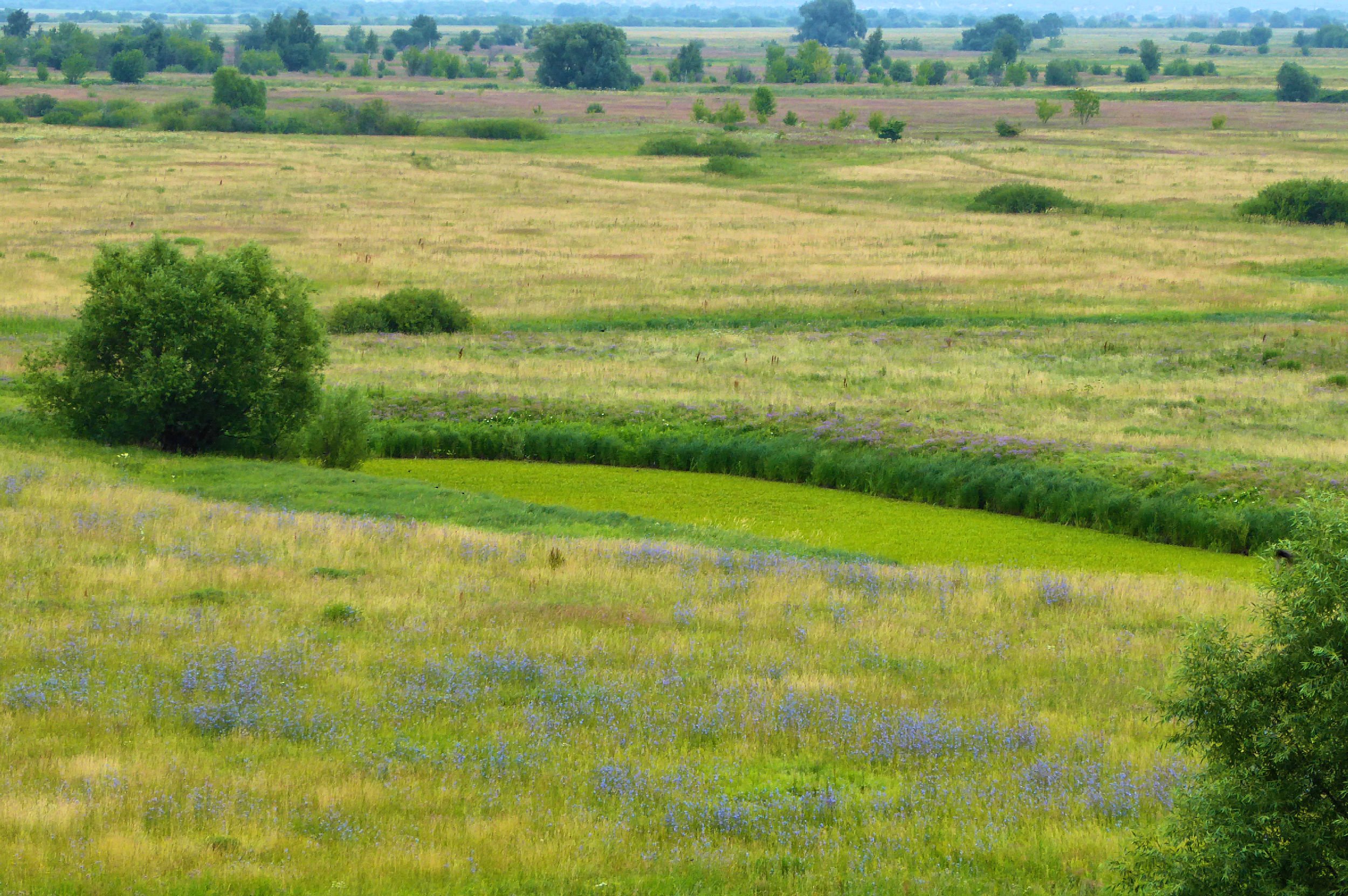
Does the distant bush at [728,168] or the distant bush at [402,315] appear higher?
the distant bush at [728,168]

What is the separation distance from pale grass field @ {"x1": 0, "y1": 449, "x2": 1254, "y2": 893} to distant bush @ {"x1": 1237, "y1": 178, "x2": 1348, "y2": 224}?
60617mm

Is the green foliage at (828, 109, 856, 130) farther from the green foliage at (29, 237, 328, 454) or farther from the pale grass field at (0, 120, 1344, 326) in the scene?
the green foliage at (29, 237, 328, 454)

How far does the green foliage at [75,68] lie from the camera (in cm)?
17275

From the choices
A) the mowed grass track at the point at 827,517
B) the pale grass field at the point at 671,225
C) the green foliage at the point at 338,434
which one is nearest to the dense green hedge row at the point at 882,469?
the mowed grass track at the point at 827,517

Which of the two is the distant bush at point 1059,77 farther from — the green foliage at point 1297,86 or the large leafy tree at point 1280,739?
the large leafy tree at point 1280,739

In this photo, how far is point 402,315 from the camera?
42.7 meters

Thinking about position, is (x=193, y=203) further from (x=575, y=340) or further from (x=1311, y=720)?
(x=1311, y=720)

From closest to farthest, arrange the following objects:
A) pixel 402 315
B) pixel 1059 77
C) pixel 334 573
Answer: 1. pixel 334 573
2. pixel 402 315
3. pixel 1059 77

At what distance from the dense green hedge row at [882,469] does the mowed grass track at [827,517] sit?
383mm

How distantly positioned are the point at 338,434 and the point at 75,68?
173 metres

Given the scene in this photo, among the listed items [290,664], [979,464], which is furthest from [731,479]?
[290,664]

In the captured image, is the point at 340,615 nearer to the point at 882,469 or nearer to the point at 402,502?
the point at 402,502

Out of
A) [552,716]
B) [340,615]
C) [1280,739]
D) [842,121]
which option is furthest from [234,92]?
[1280,739]

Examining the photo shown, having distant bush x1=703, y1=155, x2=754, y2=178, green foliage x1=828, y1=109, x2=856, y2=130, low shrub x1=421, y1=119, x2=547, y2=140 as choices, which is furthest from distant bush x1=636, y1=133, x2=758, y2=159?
green foliage x1=828, y1=109, x2=856, y2=130
